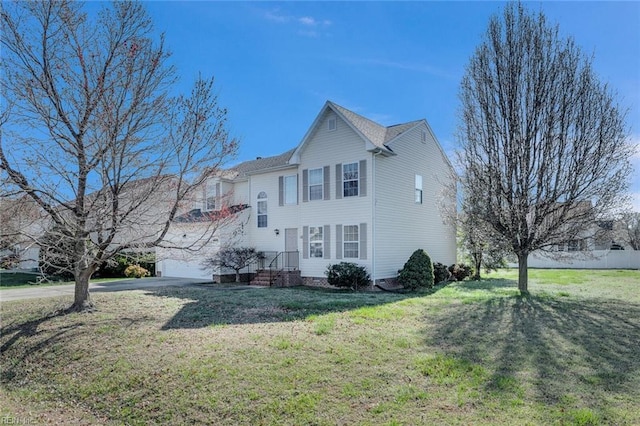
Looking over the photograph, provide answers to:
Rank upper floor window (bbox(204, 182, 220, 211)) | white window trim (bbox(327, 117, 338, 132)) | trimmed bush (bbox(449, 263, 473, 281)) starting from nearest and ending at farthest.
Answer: upper floor window (bbox(204, 182, 220, 211))
white window trim (bbox(327, 117, 338, 132))
trimmed bush (bbox(449, 263, 473, 281))

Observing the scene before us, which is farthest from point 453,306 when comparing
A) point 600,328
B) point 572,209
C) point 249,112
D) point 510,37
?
point 510,37

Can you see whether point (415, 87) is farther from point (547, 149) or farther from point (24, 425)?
point (24, 425)

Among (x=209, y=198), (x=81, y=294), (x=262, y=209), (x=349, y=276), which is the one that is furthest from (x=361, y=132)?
(x=81, y=294)

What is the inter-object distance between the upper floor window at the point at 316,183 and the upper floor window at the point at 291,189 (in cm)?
129

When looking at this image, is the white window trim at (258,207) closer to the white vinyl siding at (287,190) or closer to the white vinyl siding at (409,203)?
the white vinyl siding at (287,190)

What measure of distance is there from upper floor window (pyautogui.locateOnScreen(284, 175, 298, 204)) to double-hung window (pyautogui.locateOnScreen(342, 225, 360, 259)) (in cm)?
354

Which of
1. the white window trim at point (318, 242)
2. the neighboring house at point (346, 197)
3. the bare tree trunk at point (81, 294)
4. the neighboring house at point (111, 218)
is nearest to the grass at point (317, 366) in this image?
the bare tree trunk at point (81, 294)

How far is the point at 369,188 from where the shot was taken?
17047 millimetres

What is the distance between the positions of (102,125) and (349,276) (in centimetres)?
1086

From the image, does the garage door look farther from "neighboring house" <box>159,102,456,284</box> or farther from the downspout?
the downspout

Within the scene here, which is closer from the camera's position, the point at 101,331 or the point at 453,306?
the point at 101,331

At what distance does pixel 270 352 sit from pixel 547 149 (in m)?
12.4

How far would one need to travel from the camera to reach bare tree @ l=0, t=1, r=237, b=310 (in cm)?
899

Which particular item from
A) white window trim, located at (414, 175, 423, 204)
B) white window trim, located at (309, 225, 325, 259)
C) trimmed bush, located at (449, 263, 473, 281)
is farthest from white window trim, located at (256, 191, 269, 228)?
trimmed bush, located at (449, 263, 473, 281)
